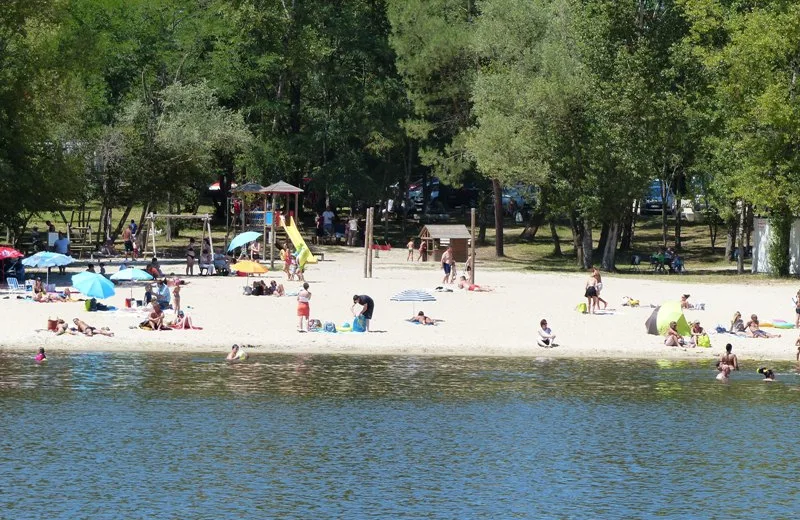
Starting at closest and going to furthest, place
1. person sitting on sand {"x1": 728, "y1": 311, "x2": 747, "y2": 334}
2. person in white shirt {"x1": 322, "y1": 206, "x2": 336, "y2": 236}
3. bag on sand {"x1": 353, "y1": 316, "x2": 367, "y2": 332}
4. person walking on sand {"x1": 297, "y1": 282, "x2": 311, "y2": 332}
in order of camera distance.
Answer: person walking on sand {"x1": 297, "y1": 282, "x2": 311, "y2": 332}, bag on sand {"x1": 353, "y1": 316, "x2": 367, "y2": 332}, person sitting on sand {"x1": 728, "y1": 311, "x2": 747, "y2": 334}, person in white shirt {"x1": 322, "y1": 206, "x2": 336, "y2": 236}

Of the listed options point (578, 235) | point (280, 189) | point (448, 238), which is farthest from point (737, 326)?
point (280, 189)

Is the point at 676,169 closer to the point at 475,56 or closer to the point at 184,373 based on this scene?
the point at 475,56

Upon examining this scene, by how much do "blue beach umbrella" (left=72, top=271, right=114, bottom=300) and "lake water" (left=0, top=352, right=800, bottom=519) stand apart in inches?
141

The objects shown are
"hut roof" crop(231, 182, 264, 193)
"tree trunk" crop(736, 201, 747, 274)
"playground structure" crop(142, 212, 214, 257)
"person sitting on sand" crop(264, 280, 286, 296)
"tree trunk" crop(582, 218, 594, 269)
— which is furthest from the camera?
"hut roof" crop(231, 182, 264, 193)

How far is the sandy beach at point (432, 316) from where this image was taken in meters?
40.0

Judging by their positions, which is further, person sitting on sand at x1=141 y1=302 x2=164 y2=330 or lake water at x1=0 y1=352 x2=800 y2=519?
person sitting on sand at x1=141 y1=302 x2=164 y2=330

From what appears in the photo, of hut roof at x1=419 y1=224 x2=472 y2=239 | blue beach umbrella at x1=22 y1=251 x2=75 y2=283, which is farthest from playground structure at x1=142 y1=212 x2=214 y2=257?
hut roof at x1=419 y1=224 x2=472 y2=239

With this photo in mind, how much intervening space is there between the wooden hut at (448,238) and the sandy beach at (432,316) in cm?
1012

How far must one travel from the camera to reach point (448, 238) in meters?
66.2

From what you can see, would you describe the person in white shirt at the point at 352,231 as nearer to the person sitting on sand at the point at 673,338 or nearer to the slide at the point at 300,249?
the slide at the point at 300,249

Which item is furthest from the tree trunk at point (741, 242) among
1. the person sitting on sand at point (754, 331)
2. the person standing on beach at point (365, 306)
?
the person standing on beach at point (365, 306)

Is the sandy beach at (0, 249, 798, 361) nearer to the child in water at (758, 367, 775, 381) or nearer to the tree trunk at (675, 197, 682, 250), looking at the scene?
the child in water at (758, 367, 775, 381)

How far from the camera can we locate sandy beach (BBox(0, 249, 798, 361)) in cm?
4003

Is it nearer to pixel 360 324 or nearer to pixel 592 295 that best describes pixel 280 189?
pixel 592 295
